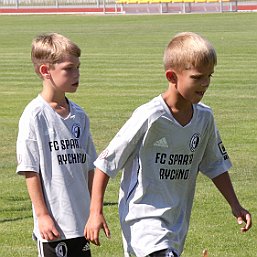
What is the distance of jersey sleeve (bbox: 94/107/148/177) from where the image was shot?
5418mm

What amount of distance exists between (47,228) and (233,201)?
99cm

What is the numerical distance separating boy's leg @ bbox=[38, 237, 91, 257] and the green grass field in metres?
2.34

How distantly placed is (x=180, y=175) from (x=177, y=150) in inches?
5.2

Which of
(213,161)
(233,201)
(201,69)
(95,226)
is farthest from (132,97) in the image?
(95,226)

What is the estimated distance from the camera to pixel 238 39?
36.6m

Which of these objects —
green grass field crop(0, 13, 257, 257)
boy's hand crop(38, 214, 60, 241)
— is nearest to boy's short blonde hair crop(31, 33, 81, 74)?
boy's hand crop(38, 214, 60, 241)

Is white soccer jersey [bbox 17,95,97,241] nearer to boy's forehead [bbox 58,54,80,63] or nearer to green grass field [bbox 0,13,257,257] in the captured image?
boy's forehead [bbox 58,54,80,63]

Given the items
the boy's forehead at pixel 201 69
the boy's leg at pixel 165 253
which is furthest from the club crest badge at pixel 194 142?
the boy's leg at pixel 165 253

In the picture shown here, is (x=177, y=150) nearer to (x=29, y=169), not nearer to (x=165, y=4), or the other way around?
(x=29, y=169)

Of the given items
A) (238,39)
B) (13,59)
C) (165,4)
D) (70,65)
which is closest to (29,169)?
(70,65)

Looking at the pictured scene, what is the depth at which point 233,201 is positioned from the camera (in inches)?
224

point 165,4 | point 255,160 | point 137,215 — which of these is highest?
point 137,215

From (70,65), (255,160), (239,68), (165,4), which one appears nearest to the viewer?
(70,65)

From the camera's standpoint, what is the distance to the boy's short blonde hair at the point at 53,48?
5.98 m
